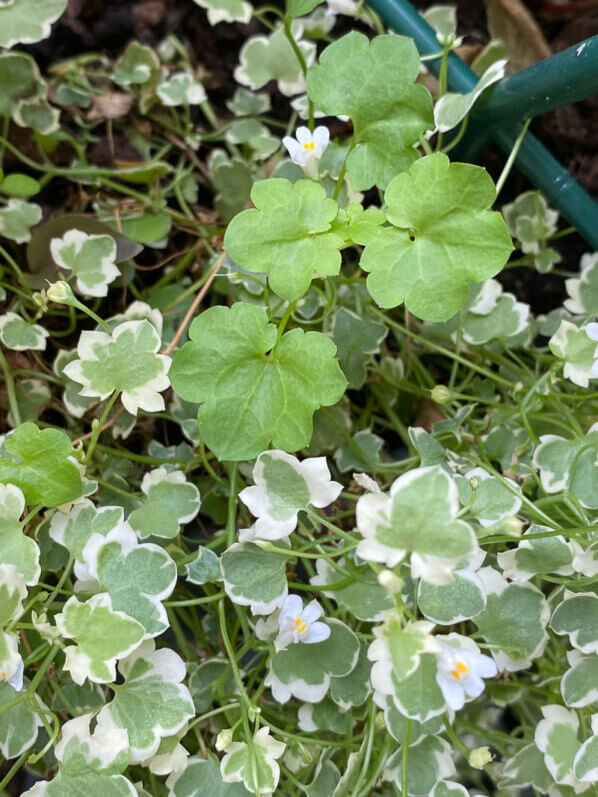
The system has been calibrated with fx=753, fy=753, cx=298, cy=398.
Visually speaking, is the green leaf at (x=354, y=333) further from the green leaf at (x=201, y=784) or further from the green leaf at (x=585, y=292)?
the green leaf at (x=201, y=784)

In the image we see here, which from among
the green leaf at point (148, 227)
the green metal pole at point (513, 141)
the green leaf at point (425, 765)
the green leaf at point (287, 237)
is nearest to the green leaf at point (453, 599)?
the green leaf at point (425, 765)

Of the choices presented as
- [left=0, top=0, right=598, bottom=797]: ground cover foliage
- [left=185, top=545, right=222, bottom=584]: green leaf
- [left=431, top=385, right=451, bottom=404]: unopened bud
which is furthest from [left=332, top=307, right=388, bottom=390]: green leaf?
[left=185, top=545, right=222, bottom=584]: green leaf

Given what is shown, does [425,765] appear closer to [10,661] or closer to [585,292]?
→ [10,661]

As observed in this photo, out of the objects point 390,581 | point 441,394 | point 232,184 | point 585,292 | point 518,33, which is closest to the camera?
point 390,581

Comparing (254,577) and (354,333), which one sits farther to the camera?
(354,333)

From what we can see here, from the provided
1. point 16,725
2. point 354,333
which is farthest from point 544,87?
point 16,725

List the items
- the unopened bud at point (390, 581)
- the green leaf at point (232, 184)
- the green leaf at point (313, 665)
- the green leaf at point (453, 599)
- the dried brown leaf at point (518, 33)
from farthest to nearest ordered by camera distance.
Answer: the dried brown leaf at point (518, 33) < the green leaf at point (232, 184) < the green leaf at point (313, 665) < the green leaf at point (453, 599) < the unopened bud at point (390, 581)

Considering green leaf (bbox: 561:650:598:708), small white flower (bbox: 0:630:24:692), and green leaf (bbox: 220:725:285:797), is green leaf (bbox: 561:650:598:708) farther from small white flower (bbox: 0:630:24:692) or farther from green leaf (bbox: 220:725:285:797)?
small white flower (bbox: 0:630:24:692)
